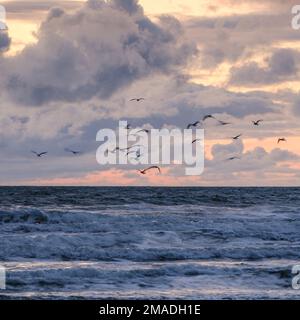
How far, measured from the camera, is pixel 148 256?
3578 centimetres

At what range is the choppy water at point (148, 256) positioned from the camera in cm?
2747

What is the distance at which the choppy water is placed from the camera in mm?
27469

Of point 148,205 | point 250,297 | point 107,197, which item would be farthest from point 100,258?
point 107,197

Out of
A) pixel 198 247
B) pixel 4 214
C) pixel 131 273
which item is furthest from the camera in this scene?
pixel 4 214

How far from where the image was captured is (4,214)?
53.8m

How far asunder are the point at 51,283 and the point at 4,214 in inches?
1034

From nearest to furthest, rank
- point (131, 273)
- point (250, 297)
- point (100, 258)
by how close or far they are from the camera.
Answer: point (250, 297), point (131, 273), point (100, 258)
